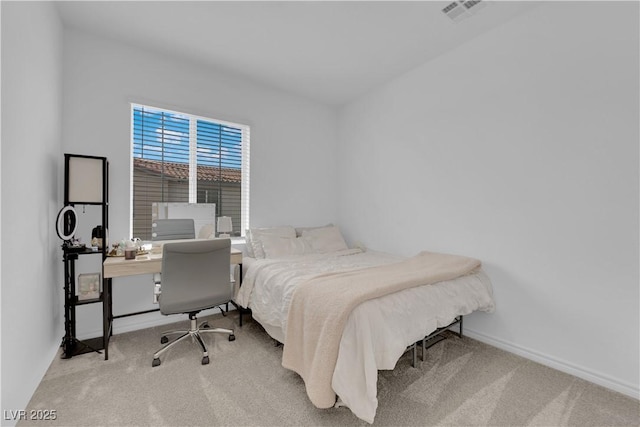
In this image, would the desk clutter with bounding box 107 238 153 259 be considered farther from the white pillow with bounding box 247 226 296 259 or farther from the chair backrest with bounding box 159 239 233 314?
the white pillow with bounding box 247 226 296 259

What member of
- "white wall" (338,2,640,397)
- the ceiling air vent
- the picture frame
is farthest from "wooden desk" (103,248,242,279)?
the ceiling air vent

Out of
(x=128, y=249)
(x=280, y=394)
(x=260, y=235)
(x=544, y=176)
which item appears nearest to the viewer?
(x=280, y=394)

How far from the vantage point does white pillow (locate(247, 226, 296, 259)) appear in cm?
333

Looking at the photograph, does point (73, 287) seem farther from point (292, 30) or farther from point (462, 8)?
point (462, 8)

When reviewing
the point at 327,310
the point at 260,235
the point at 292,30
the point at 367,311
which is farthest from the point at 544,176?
the point at 260,235

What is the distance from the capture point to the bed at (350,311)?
158 centimetres

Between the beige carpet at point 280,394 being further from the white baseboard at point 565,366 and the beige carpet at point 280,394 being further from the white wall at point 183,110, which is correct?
the white wall at point 183,110

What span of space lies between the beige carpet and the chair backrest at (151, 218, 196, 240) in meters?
1.09

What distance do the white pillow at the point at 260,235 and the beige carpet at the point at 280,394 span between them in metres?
1.13

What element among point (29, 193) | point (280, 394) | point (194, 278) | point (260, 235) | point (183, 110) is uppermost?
point (183, 110)

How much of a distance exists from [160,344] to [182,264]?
96 centimetres

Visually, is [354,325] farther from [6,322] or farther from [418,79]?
[418,79]

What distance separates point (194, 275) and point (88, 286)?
0.99m

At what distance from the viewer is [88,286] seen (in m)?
2.44
